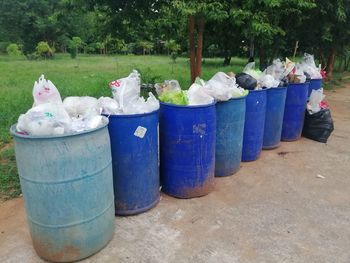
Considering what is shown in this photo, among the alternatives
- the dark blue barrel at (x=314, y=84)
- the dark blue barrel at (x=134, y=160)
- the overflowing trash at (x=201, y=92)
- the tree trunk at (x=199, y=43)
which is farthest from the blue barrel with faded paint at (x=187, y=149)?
the dark blue barrel at (x=314, y=84)

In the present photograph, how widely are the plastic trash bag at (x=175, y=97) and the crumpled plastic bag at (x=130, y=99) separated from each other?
0.28m

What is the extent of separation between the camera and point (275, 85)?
4.55 metres

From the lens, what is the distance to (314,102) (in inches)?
212

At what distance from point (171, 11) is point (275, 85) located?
2.22m

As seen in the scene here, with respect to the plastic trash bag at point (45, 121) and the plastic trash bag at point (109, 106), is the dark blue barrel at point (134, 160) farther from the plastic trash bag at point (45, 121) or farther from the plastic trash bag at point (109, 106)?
the plastic trash bag at point (45, 121)

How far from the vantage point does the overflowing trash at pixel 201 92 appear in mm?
3213

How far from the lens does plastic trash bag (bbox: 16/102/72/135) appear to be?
219 centimetres

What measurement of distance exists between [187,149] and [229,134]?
0.78 m

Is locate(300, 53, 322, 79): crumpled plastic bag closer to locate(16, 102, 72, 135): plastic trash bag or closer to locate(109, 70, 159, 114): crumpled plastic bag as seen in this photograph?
locate(109, 70, 159, 114): crumpled plastic bag

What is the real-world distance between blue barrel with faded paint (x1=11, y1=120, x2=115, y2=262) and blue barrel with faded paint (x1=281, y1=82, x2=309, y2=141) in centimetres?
347

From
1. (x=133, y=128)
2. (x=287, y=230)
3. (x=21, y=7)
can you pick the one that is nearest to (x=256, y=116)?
(x=287, y=230)

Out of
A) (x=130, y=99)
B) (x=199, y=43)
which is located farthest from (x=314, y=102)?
(x=130, y=99)

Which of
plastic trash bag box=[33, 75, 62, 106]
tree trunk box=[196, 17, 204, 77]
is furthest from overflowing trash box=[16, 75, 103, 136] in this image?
tree trunk box=[196, 17, 204, 77]

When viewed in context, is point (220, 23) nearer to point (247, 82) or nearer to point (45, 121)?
point (247, 82)
